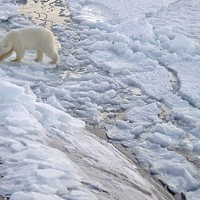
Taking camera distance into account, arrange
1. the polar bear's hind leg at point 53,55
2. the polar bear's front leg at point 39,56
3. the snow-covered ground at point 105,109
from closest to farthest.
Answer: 1. the snow-covered ground at point 105,109
2. the polar bear's hind leg at point 53,55
3. the polar bear's front leg at point 39,56

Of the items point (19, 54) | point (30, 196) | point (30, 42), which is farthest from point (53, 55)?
point (30, 196)

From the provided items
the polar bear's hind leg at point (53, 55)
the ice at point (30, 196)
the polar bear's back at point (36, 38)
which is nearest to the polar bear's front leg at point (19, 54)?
the polar bear's back at point (36, 38)

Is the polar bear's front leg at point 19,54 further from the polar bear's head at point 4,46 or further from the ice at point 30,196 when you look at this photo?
the ice at point 30,196

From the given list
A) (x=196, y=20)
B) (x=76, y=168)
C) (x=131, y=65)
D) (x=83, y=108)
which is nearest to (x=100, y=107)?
(x=83, y=108)

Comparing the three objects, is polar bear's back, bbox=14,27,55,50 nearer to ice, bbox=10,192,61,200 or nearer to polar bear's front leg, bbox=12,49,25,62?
polar bear's front leg, bbox=12,49,25,62

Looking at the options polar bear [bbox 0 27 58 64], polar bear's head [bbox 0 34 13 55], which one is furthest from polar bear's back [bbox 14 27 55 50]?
polar bear's head [bbox 0 34 13 55]

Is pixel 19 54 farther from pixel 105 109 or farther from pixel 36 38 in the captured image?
pixel 105 109
